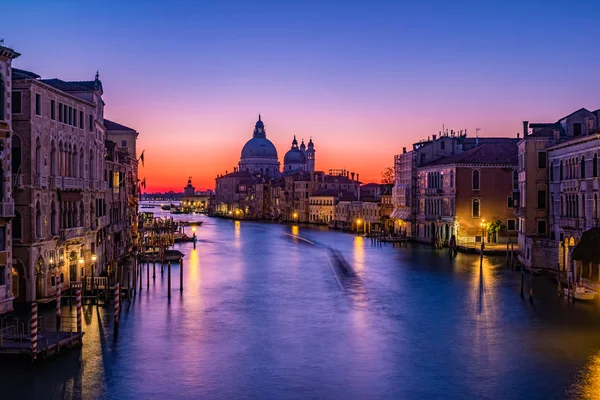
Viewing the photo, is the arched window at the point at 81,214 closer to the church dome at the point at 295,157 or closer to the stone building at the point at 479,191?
the stone building at the point at 479,191

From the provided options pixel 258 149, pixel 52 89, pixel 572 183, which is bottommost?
pixel 572 183

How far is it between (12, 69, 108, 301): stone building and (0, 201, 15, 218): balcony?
134 centimetres

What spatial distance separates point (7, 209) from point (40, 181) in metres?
2.61

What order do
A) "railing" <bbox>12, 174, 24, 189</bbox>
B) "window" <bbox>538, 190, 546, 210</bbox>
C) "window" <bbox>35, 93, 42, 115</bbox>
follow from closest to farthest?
1. "railing" <bbox>12, 174, 24, 189</bbox>
2. "window" <bbox>35, 93, 42, 115</bbox>
3. "window" <bbox>538, 190, 546, 210</bbox>

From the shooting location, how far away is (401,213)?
7031cm

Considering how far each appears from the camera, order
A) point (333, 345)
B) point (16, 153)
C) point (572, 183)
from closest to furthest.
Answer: point (333, 345) → point (16, 153) → point (572, 183)

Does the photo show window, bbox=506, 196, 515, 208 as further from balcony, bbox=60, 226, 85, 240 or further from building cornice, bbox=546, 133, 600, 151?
balcony, bbox=60, 226, 85, 240

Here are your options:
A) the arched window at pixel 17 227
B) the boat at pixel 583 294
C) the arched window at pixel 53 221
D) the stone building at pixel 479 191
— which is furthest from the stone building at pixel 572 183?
the arched window at pixel 17 227

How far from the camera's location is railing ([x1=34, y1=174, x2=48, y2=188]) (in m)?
24.8

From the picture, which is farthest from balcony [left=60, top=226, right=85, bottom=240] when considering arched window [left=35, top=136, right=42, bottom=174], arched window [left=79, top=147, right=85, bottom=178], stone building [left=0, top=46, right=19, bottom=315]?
stone building [left=0, top=46, right=19, bottom=315]

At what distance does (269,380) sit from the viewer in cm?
1756

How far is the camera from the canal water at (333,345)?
664 inches

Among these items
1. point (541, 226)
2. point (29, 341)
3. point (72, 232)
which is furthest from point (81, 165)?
point (541, 226)

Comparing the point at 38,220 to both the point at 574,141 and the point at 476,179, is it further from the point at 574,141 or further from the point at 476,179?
the point at 476,179
